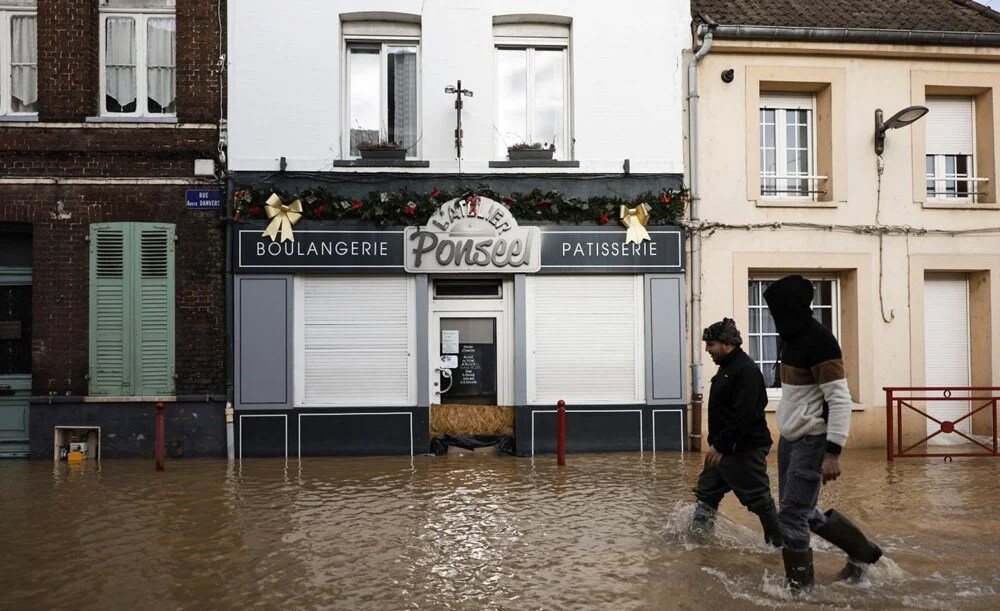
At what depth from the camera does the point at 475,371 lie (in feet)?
37.9

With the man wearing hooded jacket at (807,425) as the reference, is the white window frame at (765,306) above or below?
above

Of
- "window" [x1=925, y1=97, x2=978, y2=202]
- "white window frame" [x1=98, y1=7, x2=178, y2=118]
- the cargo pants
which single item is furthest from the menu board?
"window" [x1=925, y1=97, x2=978, y2=202]

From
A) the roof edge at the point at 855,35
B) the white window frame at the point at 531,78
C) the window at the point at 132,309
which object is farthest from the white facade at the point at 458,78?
the window at the point at 132,309

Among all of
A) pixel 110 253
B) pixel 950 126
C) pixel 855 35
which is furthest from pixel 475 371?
pixel 950 126

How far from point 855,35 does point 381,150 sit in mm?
6923

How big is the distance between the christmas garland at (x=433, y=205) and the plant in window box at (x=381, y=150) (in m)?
0.58

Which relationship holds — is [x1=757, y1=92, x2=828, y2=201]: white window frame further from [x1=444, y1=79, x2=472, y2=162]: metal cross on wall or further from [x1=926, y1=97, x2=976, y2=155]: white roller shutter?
[x1=444, y1=79, x2=472, y2=162]: metal cross on wall

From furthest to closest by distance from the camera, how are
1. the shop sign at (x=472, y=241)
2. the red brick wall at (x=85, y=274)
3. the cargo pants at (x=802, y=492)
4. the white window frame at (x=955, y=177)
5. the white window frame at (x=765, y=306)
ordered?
the white window frame at (x=955, y=177), the white window frame at (x=765, y=306), the shop sign at (x=472, y=241), the red brick wall at (x=85, y=274), the cargo pants at (x=802, y=492)

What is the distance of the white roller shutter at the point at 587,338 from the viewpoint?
37.3 ft

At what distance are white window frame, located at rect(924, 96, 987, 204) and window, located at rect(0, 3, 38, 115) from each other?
1305 centimetres

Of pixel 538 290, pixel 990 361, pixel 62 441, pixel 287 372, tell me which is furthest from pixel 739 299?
pixel 62 441

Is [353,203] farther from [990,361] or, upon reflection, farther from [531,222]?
[990,361]

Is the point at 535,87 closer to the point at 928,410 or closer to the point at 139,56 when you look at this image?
the point at 139,56

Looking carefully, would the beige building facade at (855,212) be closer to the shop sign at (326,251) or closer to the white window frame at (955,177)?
the white window frame at (955,177)
